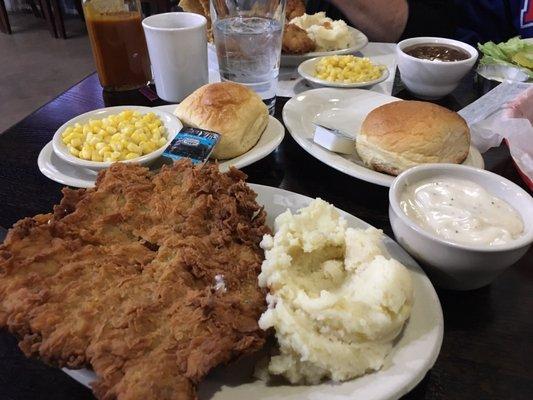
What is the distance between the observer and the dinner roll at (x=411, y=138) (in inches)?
63.0

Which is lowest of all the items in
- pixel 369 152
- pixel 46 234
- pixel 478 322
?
pixel 478 322

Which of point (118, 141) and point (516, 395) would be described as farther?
point (118, 141)

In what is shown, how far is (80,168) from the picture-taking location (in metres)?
1.60

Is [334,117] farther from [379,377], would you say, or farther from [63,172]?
[379,377]

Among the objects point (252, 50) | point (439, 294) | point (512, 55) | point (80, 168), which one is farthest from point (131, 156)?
point (512, 55)

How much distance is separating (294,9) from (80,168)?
2045 millimetres

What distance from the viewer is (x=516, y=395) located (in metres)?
0.99

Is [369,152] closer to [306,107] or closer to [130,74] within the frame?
[306,107]

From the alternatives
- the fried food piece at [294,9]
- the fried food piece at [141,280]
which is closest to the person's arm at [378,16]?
the fried food piece at [294,9]

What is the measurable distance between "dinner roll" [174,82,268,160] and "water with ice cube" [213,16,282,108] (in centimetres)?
38

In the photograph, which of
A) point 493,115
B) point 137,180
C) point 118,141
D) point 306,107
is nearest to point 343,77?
point 306,107

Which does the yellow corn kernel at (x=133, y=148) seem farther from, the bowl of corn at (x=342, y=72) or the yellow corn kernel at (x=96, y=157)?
the bowl of corn at (x=342, y=72)

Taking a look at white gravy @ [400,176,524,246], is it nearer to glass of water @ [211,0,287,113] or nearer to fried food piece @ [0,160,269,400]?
fried food piece @ [0,160,269,400]

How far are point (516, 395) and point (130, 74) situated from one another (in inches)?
85.7
